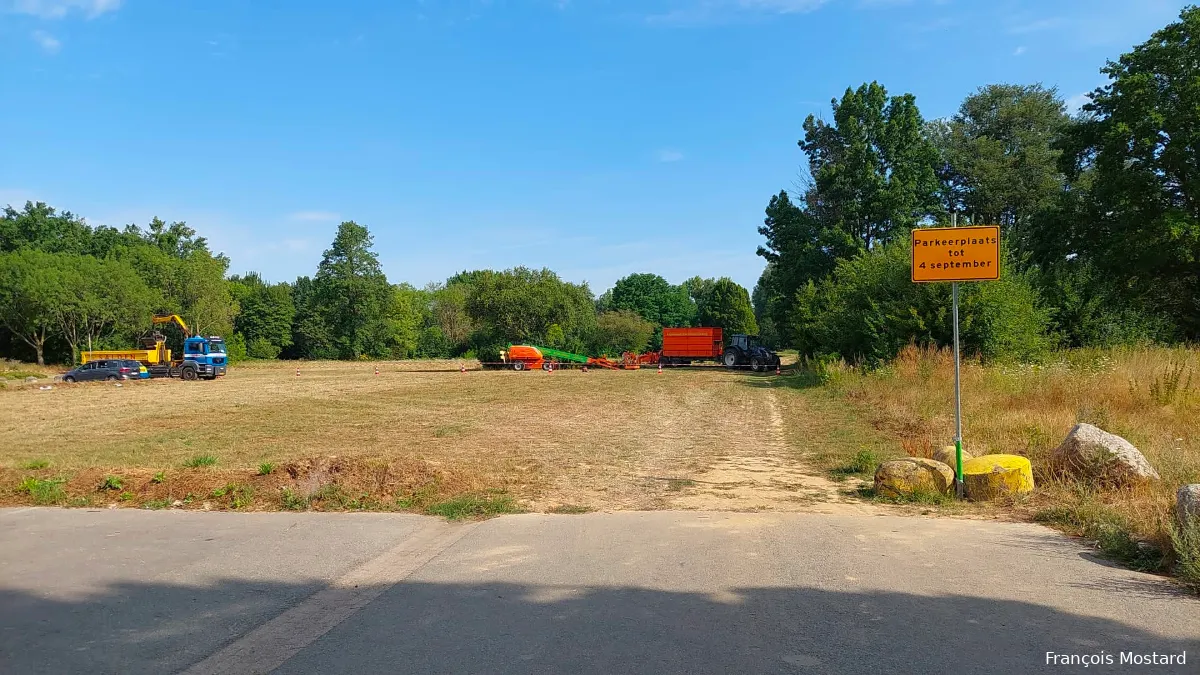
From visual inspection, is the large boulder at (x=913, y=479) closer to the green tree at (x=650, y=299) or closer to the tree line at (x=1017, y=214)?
the tree line at (x=1017, y=214)

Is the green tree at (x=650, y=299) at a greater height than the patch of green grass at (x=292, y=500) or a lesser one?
greater

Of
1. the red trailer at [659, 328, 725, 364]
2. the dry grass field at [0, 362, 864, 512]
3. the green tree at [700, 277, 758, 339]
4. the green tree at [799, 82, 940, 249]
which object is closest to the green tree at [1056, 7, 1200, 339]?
the green tree at [799, 82, 940, 249]

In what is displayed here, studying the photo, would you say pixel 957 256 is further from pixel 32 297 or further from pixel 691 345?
pixel 32 297

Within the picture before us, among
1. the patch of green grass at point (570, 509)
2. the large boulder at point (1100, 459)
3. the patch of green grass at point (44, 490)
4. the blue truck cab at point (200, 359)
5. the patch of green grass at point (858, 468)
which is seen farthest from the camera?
the blue truck cab at point (200, 359)

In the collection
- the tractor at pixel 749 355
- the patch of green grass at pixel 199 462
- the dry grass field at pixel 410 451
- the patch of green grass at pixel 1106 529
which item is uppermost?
the tractor at pixel 749 355

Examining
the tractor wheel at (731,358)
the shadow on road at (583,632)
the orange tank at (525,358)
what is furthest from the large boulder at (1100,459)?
the orange tank at (525,358)

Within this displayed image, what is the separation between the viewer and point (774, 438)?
52.5 ft

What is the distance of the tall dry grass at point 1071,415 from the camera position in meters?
7.18

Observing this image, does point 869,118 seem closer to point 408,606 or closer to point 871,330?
point 871,330

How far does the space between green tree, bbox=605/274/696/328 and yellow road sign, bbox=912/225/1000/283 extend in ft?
332

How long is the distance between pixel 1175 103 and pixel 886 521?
36952mm

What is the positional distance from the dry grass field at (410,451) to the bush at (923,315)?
5.66 meters

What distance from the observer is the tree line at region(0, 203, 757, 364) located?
59.8 metres

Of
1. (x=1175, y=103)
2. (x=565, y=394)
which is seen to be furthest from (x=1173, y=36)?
(x=565, y=394)
